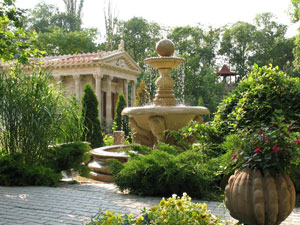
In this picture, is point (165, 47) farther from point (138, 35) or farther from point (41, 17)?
point (41, 17)

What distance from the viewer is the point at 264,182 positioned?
310cm

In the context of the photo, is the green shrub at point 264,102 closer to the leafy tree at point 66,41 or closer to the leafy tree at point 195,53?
the leafy tree at point 195,53

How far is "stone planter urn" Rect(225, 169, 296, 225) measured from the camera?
Answer: 304 cm

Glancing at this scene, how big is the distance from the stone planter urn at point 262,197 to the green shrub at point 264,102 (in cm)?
249

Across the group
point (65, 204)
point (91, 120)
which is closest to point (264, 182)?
point (65, 204)

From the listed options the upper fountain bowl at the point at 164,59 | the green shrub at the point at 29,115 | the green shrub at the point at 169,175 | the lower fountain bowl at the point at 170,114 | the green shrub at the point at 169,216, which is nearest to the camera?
the green shrub at the point at 169,216

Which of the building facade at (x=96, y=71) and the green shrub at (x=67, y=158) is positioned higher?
the building facade at (x=96, y=71)

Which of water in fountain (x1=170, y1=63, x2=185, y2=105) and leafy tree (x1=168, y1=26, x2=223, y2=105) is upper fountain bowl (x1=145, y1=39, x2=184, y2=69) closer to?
water in fountain (x1=170, y1=63, x2=185, y2=105)

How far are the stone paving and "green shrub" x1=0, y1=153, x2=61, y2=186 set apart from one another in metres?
0.28

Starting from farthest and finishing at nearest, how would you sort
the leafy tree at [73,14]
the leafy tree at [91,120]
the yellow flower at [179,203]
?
the leafy tree at [73,14] < the leafy tree at [91,120] < the yellow flower at [179,203]

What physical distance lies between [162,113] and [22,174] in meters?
3.20

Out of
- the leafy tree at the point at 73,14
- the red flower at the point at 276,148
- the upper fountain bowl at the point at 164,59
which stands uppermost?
the leafy tree at the point at 73,14

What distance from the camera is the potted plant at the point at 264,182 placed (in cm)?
305

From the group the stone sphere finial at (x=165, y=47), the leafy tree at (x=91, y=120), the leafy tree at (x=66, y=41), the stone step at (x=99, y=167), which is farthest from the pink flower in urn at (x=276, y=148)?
the leafy tree at (x=66, y=41)
